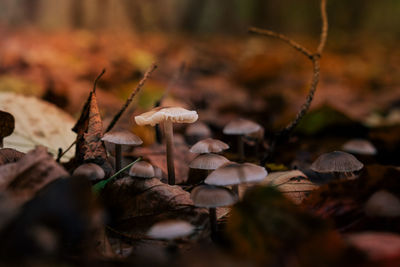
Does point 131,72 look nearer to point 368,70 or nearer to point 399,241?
point 399,241

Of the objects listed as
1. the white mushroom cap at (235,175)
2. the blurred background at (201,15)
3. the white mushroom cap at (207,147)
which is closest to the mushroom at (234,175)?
the white mushroom cap at (235,175)

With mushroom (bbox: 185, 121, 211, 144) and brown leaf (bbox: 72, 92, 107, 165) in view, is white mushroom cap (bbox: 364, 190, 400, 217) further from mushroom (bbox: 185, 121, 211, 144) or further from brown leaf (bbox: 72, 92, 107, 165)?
mushroom (bbox: 185, 121, 211, 144)

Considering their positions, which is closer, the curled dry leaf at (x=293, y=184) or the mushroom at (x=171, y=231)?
the mushroom at (x=171, y=231)

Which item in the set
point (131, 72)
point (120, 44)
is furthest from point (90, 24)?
point (131, 72)

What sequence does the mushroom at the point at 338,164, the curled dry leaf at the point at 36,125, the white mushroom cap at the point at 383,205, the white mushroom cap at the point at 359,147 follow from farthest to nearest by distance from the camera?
the white mushroom cap at the point at 359,147 < the curled dry leaf at the point at 36,125 < the mushroom at the point at 338,164 < the white mushroom cap at the point at 383,205

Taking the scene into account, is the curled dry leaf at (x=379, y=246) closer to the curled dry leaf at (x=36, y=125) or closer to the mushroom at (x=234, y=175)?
the mushroom at (x=234, y=175)

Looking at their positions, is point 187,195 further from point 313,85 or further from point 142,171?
point 313,85

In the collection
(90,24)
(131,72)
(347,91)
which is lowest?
(347,91)
